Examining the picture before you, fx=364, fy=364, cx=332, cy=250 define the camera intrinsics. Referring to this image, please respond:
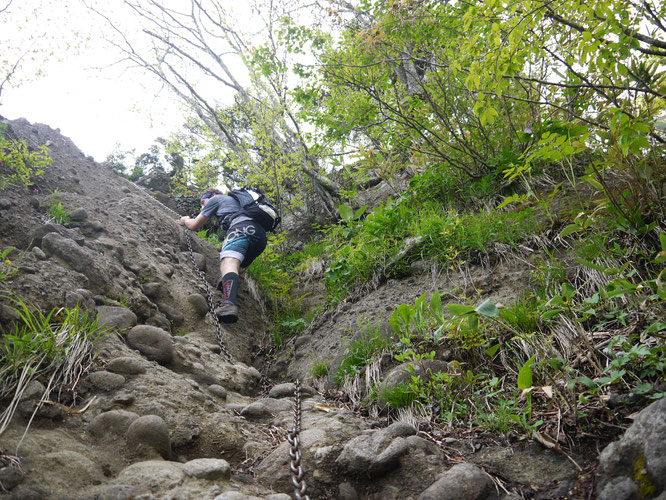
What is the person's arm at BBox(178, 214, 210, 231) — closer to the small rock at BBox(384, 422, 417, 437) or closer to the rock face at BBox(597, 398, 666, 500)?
the small rock at BBox(384, 422, 417, 437)

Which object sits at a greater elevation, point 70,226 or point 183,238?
point 183,238

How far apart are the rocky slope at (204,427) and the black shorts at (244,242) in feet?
3.23

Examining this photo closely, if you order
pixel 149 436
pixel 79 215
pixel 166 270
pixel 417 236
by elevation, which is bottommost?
pixel 149 436

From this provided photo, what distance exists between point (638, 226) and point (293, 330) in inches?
157

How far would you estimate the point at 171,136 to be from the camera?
10.9 metres

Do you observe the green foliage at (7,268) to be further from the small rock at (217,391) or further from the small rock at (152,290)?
the small rock at (217,391)

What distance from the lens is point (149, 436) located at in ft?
6.06

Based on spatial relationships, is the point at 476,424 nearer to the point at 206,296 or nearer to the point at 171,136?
the point at 206,296

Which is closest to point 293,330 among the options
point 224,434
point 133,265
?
→ point 133,265

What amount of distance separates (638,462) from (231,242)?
482 cm

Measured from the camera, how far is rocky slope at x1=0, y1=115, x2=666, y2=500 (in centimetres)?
150

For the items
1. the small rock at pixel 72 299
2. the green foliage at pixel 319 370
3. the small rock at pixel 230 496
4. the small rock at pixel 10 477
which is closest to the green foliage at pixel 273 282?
the green foliage at pixel 319 370

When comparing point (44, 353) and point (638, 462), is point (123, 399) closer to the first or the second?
point (44, 353)

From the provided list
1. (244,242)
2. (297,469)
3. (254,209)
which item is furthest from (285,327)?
(297,469)
